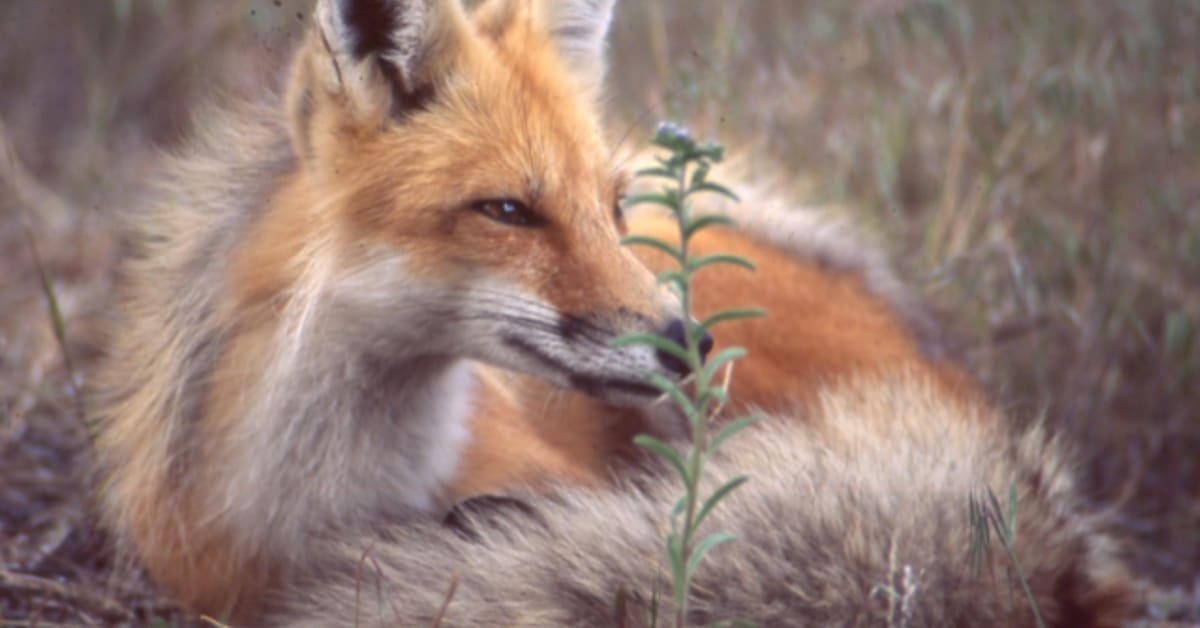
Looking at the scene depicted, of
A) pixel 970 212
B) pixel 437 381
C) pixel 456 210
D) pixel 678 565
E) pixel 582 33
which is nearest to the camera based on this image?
pixel 678 565

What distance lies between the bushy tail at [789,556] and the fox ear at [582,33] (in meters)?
1.06

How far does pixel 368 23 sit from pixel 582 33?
0.73 meters

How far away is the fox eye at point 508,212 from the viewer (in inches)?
92.0

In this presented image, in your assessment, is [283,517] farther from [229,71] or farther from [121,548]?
[229,71]

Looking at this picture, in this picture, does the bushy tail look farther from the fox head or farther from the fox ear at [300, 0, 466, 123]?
the fox ear at [300, 0, 466, 123]

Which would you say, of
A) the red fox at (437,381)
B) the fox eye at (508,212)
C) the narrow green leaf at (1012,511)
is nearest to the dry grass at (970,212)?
the red fox at (437,381)

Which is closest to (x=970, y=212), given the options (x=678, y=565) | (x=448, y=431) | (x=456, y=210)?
(x=448, y=431)

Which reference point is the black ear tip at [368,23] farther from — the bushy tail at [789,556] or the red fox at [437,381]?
the bushy tail at [789,556]

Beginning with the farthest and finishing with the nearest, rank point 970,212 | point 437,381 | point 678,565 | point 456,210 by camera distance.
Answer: point 970,212 → point 437,381 → point 456,210 → point 678,565

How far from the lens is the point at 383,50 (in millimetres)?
2406

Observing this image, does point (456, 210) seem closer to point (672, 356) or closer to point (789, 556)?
point (672, 356)

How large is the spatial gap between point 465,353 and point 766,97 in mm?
2876

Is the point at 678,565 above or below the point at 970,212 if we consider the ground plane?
below

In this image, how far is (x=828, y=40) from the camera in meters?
5.04
